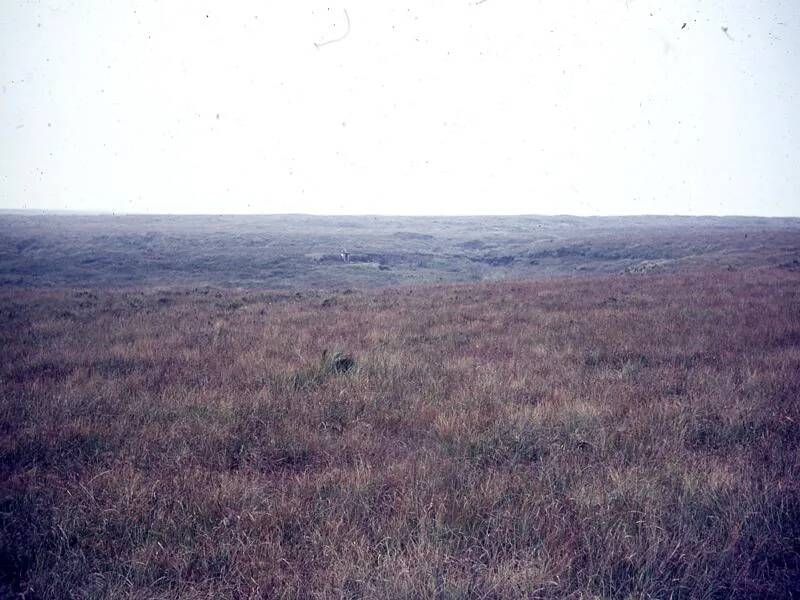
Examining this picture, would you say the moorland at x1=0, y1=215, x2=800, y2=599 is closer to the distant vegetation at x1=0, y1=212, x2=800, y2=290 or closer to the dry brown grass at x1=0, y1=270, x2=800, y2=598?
the dry brown grass at x1=0, y1=270, x2=800, y2=598

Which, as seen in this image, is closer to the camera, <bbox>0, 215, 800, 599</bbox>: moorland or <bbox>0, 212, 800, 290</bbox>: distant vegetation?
<bbox>0, 215, 800, 599</bbox>: moorland

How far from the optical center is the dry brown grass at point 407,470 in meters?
2.71

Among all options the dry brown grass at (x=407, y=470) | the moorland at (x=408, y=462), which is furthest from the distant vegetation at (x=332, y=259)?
the dry brown grass at (x=407, y=470)

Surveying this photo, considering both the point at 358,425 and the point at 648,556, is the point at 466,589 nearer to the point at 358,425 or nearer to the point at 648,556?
the point at 648,556

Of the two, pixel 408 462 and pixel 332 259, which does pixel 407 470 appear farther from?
pixel 332 259

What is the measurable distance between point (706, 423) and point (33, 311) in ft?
61.5

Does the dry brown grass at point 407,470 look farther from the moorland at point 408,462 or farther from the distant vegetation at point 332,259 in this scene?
the distant vegetation at point 332,259

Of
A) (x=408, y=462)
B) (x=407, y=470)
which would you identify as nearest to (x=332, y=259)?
(x=408, y=462)

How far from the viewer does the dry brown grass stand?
8.90 feet

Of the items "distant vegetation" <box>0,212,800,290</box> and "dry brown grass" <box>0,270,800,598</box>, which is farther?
"distant vegetation" <box>0,212,800,290</box>

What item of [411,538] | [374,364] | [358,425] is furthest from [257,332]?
[411,538]

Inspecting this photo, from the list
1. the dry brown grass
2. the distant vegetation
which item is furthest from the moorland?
the distant vegetation

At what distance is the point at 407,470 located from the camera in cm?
391

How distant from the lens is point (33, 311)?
51.1 ft
